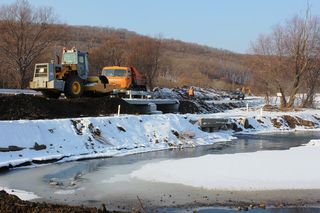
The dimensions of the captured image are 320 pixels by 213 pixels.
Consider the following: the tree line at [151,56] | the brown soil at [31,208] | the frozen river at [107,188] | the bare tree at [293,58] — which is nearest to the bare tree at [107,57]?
the tree line at [151,56]

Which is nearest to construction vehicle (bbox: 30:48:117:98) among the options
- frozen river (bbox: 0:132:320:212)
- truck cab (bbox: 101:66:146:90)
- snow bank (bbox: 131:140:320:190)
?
truck cab (bbox: 101:66:146:90)

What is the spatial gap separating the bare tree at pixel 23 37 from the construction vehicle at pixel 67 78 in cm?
2463

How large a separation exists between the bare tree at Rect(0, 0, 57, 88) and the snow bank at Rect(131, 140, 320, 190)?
119 ft

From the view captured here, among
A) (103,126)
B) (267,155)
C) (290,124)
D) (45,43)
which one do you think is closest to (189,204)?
(267,155)

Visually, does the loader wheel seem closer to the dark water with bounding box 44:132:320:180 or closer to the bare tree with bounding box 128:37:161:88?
the dark water with bounding box 44:132:320:180

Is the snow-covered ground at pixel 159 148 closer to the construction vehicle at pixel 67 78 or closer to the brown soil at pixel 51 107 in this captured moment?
the brown soil at pixel 51 107

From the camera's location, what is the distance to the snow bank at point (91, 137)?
51.1ft

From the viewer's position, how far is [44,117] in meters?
20.0

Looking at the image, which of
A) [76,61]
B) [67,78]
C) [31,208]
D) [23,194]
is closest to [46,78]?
[67,78]

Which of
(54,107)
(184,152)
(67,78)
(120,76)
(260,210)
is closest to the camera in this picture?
(260,210)

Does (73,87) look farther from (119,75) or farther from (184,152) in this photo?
(119,75)

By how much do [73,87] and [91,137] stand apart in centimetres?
646

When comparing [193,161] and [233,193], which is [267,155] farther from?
[233,193]

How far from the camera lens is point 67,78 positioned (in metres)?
23.8
